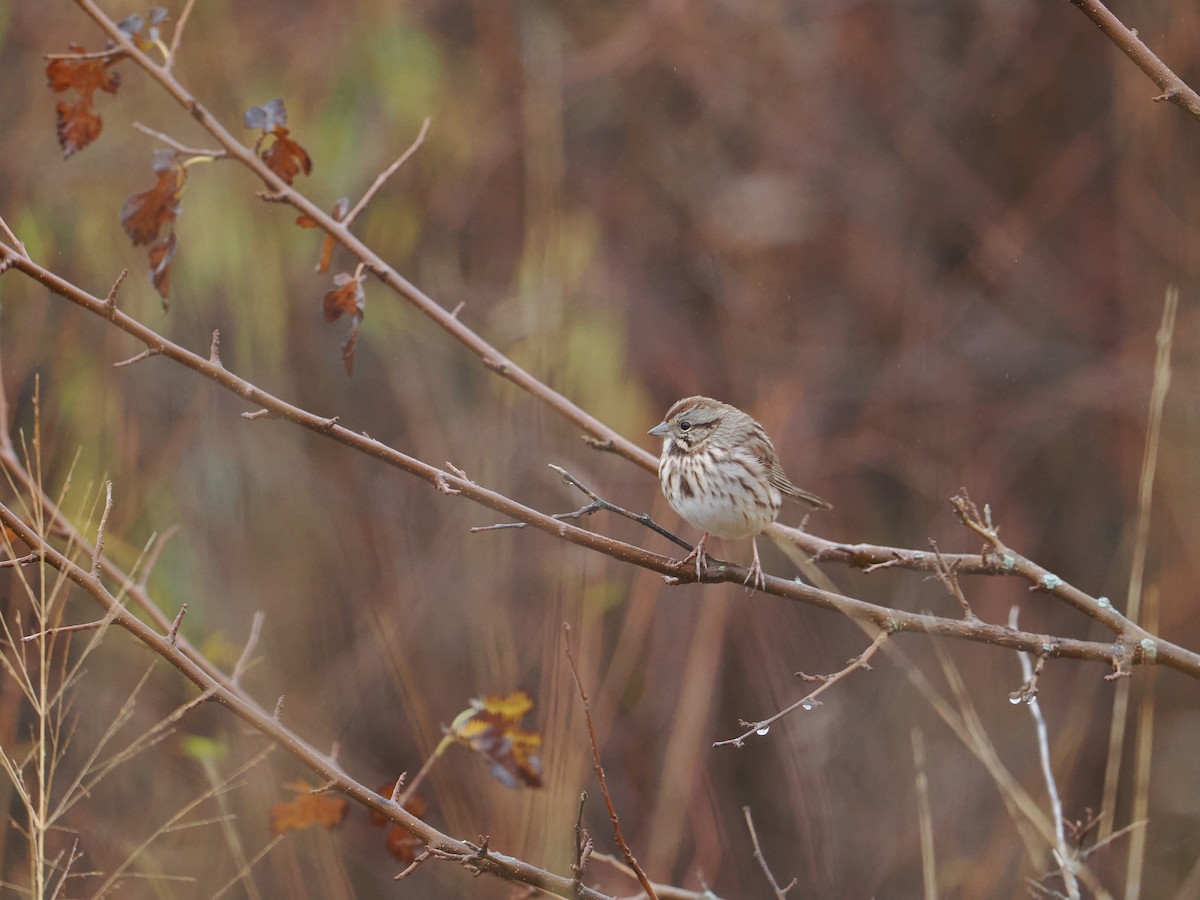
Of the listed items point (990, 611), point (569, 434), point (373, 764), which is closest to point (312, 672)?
point (373, 764)

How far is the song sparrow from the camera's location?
8.89ft

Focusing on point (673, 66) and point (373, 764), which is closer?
point (373, 764)

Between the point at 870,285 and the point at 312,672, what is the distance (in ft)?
9.40

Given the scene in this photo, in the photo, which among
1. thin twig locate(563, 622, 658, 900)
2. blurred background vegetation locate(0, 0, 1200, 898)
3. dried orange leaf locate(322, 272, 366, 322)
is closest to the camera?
thin twig locate(563, 622, 658, 900)

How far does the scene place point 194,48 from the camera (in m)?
4.38

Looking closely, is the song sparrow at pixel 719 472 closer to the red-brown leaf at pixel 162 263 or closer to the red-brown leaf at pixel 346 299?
the red-brown leaf at pixel 346 299

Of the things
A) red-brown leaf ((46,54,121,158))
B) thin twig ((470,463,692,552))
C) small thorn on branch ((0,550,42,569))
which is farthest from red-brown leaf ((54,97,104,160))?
thin twig ((470,463,692,552))

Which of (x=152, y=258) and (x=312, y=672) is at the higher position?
(x=152, y=258)

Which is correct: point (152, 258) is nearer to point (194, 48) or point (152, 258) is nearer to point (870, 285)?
point (194, 48)

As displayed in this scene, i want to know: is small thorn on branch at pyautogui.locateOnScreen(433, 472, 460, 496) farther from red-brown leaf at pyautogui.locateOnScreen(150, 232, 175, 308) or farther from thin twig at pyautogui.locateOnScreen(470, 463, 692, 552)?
red-brown leaf at pyautogui.locateOnScreen(150, 232, 175, 308)

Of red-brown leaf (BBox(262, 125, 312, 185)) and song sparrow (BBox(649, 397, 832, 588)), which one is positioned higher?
red-brown leaf (BBox(262, 125, 312, 185))

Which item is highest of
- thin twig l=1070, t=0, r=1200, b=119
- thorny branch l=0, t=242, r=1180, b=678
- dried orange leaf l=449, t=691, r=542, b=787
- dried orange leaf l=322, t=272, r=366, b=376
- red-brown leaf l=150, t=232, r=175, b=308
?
thin twig l=1070, t=0, r=1200, b=119

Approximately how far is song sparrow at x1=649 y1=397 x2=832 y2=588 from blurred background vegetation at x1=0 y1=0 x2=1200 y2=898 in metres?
0.62

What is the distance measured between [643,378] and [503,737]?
288 centimetres
